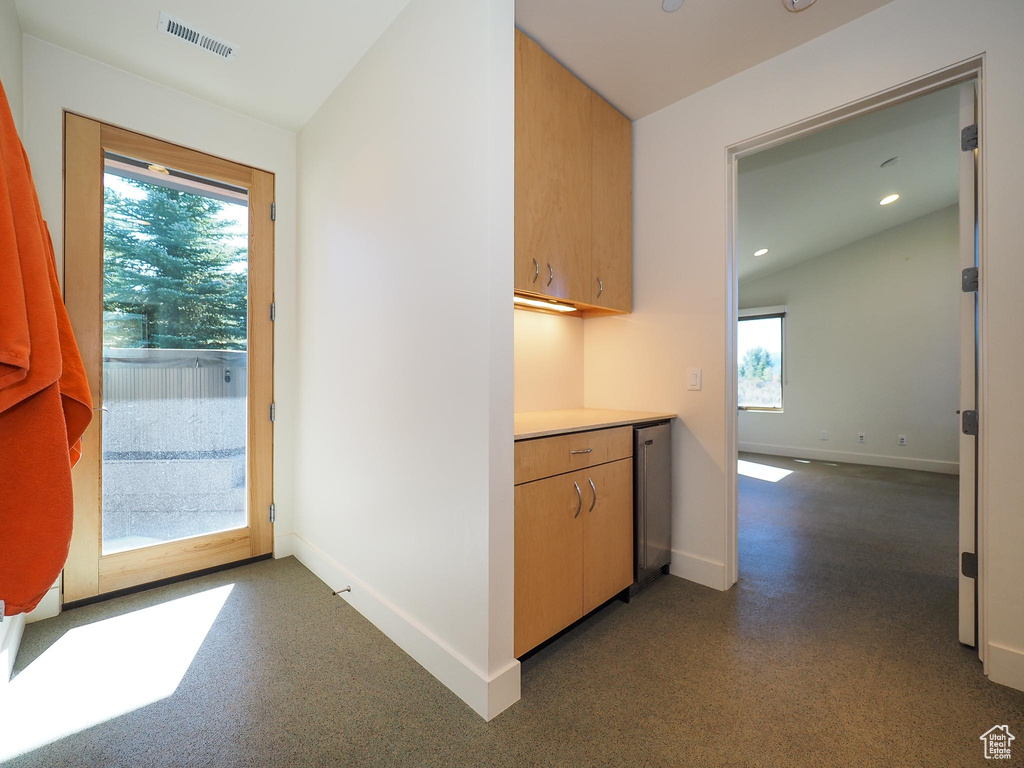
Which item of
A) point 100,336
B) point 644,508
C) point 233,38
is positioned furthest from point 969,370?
point 100,336

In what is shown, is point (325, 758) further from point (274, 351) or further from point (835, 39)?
point (835, 39)

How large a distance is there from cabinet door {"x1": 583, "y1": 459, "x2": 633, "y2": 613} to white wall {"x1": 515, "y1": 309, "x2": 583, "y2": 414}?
0.65m

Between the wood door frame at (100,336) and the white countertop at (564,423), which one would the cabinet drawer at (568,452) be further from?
the wood door frame at (100,336)

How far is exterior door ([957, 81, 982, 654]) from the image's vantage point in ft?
5.51

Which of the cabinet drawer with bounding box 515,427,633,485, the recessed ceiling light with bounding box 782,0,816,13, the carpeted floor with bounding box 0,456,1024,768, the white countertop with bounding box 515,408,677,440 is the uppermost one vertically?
the recessed ceiling light with bounding box 782,0,816,13

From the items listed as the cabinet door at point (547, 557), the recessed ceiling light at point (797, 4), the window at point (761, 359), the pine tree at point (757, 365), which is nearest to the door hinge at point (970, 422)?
the cabinet door at point (547, 557)

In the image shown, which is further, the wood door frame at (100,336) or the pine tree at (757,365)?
the pine tree at (757,365)

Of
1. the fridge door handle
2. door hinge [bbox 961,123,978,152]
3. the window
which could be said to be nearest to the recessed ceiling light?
door hinge [bbox 961,123,978,152]

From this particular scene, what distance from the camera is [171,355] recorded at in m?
2.34

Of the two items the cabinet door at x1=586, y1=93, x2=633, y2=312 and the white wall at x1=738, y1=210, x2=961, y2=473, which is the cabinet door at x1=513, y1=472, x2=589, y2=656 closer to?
the cabinet door at x1=586, y1=93, x2=633, y2=312

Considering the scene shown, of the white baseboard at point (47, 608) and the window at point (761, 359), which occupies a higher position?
the window at point (761, 359)

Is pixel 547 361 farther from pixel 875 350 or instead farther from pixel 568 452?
pixel 875 350

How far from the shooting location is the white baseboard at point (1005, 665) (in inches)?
59.9

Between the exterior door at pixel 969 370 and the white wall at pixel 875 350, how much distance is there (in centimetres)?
431
